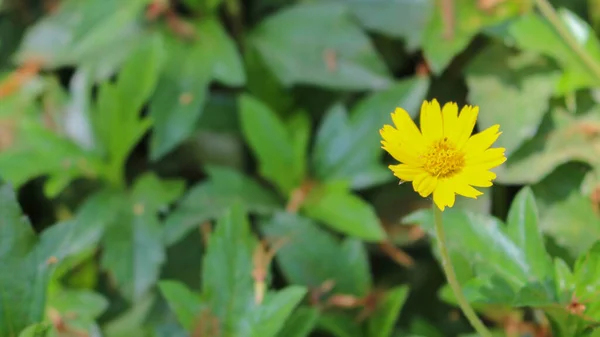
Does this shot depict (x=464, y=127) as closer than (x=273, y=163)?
Yes

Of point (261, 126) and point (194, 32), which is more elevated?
point (194, 32)

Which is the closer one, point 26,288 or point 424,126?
point 424,126

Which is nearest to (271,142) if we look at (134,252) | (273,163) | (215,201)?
(273,163)

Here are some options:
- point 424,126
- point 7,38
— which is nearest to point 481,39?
point 424,126

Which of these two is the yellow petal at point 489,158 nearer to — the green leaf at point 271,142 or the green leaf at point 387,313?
the green leaf at point 387,313

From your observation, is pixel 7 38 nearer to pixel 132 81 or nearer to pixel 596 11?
pixel 132 81

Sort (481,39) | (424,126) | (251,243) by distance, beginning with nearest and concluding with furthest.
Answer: (424,126), (251,243), (481,39)

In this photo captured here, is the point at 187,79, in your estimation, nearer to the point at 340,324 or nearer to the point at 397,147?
the point at 340,324

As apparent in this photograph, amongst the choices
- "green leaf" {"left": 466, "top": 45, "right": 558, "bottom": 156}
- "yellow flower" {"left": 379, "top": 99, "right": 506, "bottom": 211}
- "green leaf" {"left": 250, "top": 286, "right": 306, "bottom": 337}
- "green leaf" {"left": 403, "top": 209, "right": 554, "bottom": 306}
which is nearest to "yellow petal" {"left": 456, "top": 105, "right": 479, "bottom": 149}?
"yellow flower" {"left": 379, "top": 99, "right": 506, "bottom": 211}
